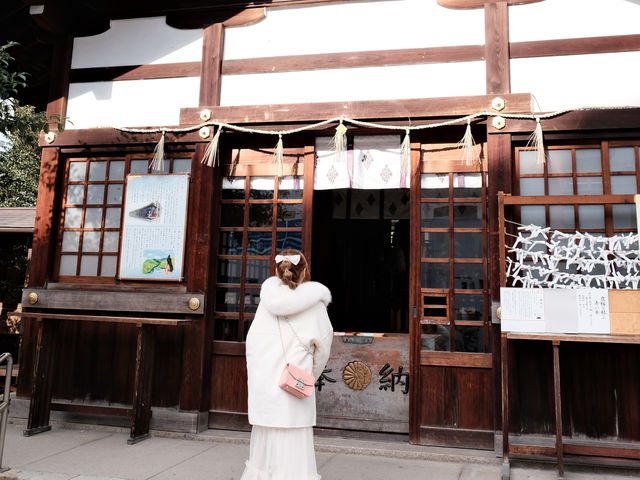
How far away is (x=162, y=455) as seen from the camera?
4715 millimetres

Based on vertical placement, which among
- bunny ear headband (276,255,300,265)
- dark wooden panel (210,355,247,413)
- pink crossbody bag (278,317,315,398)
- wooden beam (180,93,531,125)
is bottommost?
dark wooden panel (210,355,247,413)

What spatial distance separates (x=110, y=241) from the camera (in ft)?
19.4

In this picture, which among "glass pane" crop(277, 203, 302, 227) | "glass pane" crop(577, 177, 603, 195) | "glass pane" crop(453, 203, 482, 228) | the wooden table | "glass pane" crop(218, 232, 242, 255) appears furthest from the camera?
"glass pane" crop(218, 232, 242, 255)

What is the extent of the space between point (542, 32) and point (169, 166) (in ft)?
13.9

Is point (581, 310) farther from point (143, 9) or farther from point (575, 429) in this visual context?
point (143, 9)

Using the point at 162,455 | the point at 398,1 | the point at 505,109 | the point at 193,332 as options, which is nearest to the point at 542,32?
the point at 505,109

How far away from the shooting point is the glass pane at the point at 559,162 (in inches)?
195

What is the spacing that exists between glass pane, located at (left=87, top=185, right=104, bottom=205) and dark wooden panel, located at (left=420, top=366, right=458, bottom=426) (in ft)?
13.7

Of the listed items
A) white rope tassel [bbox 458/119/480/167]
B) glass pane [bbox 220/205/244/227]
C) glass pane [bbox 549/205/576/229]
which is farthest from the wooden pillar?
glass pane [bbox 549/205/576/229]

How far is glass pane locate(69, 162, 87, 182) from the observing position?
20.2 feet

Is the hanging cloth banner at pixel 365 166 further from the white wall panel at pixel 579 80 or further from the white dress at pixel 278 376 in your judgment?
the white dress at pixel 278 376

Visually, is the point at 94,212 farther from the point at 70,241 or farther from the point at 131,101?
the point at 131,101

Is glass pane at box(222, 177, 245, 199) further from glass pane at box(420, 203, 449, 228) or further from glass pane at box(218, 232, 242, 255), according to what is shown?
glass pane at box(420, 203, 449, 228)

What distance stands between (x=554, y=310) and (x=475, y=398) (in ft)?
4.07
